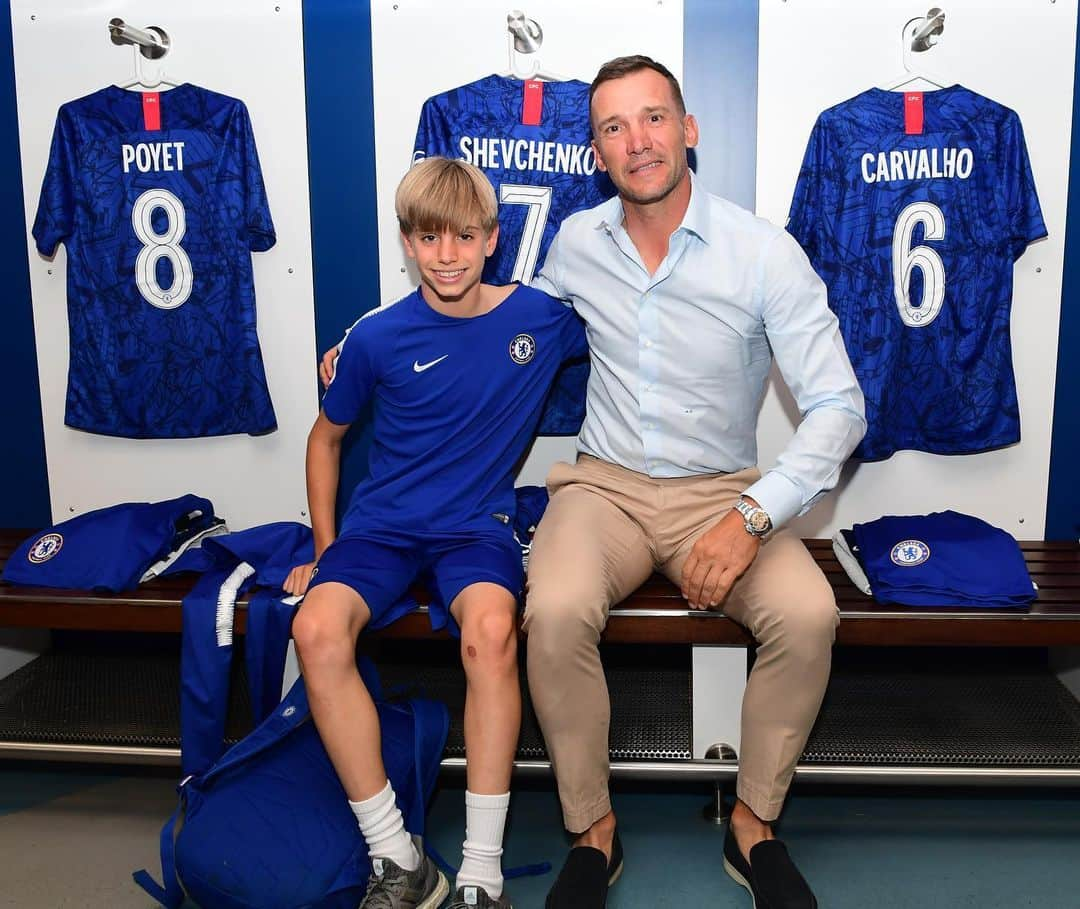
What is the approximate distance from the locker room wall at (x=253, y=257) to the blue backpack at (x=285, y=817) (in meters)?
0.92

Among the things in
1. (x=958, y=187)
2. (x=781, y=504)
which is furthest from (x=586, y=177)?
(x=781, y=504)

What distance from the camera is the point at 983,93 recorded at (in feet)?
7.77

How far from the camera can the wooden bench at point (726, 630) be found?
1.93 metres

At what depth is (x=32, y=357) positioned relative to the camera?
274 centimetres

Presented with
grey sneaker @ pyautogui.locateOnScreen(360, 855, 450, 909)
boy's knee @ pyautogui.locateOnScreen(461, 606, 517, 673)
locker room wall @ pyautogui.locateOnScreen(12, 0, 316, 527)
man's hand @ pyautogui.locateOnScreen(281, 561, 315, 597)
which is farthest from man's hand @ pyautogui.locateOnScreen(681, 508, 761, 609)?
locker room wall @ pyautogui.locateOnScreen(12, 0, 316, 527)

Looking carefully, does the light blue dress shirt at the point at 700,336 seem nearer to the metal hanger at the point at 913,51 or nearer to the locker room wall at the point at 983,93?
the locker room wall at the point at 983,93

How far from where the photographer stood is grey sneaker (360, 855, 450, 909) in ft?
5.56

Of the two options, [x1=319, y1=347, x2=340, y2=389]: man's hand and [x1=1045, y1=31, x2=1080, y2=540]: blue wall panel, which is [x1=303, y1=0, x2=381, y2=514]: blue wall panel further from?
[x1=1045, y1=31, x2=1080, y2=540]: blue wall panel

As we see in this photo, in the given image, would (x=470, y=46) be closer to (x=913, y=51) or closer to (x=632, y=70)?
(x=632, y=70)

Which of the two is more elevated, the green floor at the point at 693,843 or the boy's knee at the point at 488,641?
the boy's knee at the point at 488,641

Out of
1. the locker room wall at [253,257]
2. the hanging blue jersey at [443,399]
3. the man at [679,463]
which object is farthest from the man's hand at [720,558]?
the locker room wall at [253,257]

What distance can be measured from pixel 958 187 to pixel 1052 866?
145cm

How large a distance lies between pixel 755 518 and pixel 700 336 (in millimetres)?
424

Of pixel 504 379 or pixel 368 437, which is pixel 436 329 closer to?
pixel 504 379
